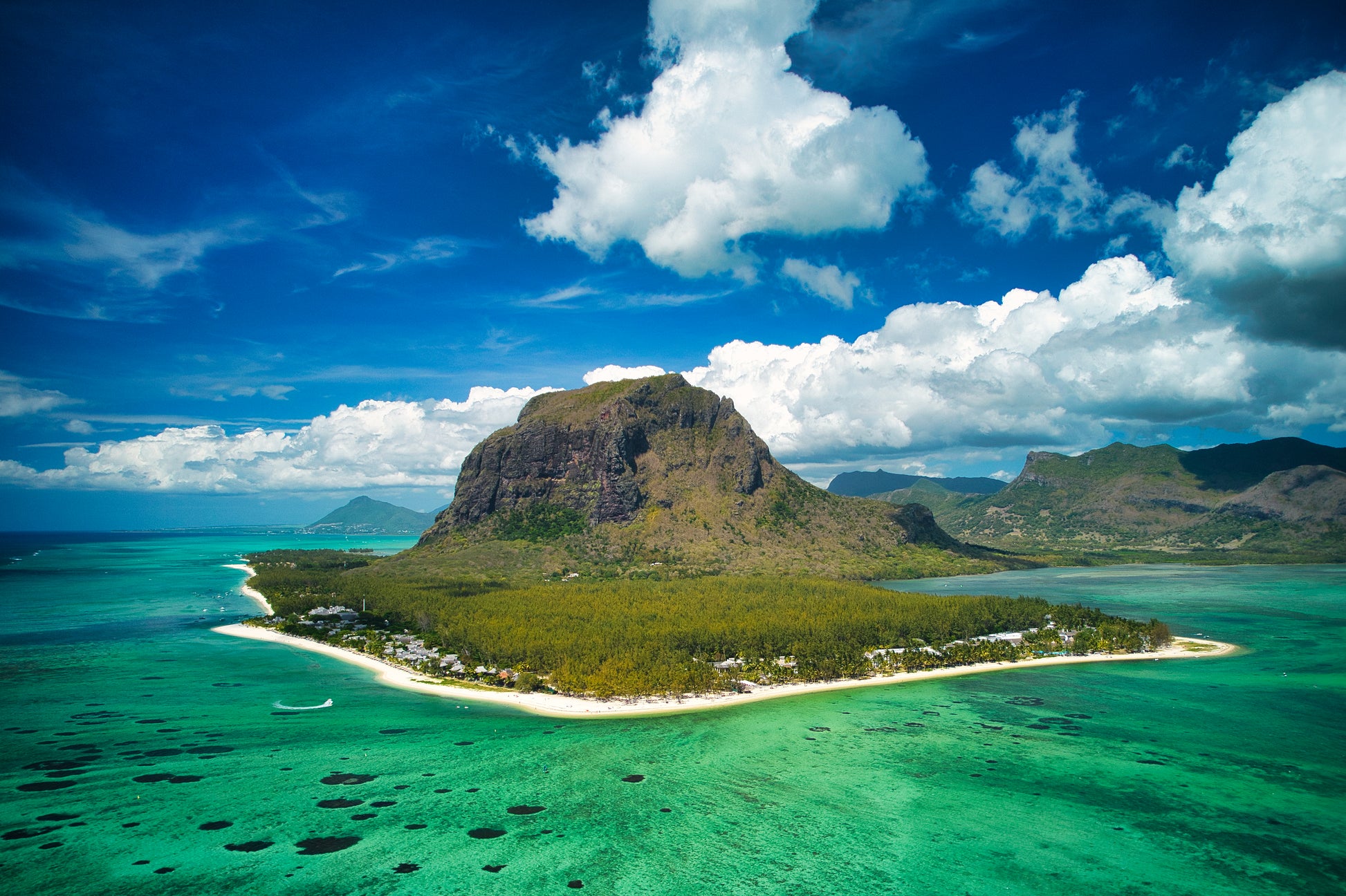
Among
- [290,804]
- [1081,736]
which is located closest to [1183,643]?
[1081,736]

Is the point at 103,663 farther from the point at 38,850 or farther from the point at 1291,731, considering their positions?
the point at 1291,731

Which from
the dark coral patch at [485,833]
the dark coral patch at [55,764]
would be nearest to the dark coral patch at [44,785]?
the dark coral patch at [55,764]

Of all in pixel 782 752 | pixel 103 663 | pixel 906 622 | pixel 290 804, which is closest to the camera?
pixel 290 804

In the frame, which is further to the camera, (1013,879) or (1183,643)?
(1183,643)

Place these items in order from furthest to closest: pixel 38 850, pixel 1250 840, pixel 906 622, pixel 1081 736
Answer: pixel 906 622 → pixel 1081 736 → pixel 1250 840 → pixel 38 850

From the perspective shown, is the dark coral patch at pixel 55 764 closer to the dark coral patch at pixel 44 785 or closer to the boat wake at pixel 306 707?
the dark coral patch at pixel 44 785

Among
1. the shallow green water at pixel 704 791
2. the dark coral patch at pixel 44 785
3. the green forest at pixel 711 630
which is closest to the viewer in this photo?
the shallow green water at pixel 704 791

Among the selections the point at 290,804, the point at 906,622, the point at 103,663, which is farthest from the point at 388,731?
the point at 906,622

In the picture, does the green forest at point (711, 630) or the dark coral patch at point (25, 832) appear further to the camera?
the green forest at point (711, 630)
